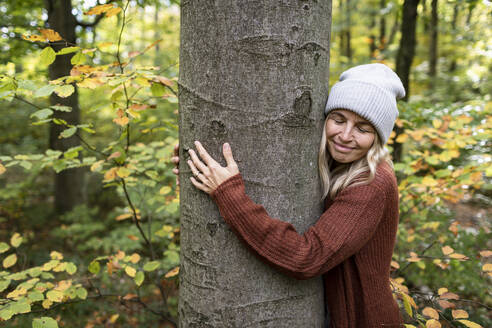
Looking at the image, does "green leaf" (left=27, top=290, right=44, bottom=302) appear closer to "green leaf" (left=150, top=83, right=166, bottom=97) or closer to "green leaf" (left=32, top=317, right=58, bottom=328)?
"green leaf" (left=32, top=317, right=58, bottom=328)

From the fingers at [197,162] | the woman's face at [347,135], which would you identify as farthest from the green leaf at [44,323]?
the woman's face at [347,135]

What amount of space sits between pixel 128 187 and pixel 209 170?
9.10ft

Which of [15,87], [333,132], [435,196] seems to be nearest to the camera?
[333,132]

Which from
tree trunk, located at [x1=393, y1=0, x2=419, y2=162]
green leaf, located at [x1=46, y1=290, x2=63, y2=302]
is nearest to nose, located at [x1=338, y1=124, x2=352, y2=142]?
green leaf, located at [x1=46, y1=290, x2=63, y2=302]

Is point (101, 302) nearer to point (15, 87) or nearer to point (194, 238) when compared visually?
point (15, 87)

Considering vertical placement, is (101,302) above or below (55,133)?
below

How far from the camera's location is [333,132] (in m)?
1.41

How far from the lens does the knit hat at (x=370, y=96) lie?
4.53 ft

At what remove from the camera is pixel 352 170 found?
150 centimetres

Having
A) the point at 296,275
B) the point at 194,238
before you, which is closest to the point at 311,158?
the point at 296,275

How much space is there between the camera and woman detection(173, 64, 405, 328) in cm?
117

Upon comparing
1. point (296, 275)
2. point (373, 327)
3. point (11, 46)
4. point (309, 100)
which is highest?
point (11, 46)

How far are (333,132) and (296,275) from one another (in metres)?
0.61

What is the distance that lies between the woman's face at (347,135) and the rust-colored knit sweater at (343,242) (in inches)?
5.3
